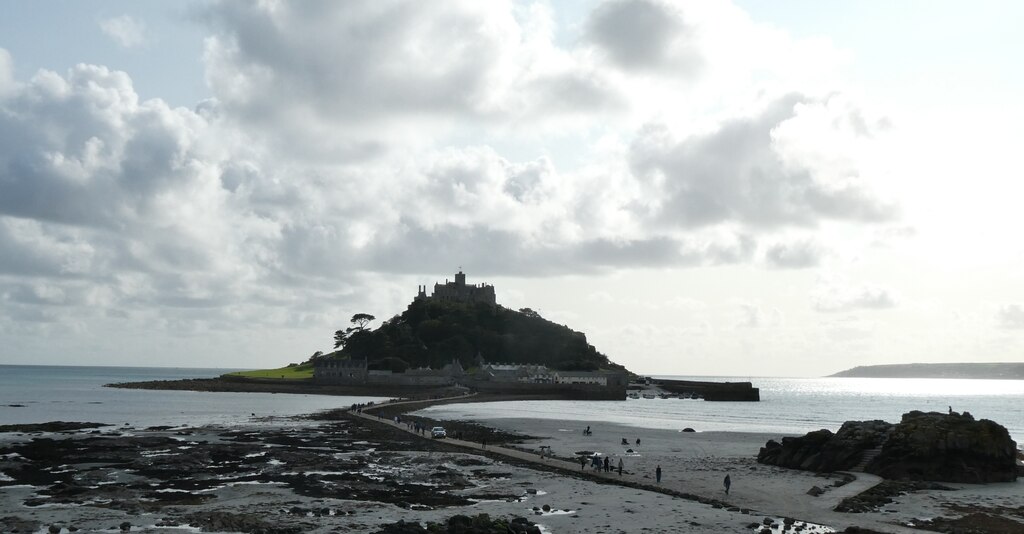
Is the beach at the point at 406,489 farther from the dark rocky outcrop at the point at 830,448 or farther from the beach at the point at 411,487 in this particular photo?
the dark rocky outcrop at the point at 830,448

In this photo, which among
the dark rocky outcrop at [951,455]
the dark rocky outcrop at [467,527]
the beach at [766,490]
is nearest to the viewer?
the dark rocky outcrop at [467,527]

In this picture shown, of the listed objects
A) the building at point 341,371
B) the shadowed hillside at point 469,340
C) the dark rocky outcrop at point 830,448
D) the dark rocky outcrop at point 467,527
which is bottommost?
the dark rocky outcrop at point 467,527

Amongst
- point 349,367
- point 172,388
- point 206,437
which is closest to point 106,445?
point 206,437

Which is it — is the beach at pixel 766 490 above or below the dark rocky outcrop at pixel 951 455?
below

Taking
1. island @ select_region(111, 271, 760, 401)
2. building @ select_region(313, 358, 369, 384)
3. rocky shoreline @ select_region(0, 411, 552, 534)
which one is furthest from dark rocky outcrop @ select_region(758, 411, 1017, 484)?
building @ select_region(313, 358, 369, 384)

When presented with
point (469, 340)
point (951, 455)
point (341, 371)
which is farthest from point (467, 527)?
point (469, 340)

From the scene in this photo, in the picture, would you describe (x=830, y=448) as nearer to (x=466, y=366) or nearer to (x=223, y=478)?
(x=223, y=478)

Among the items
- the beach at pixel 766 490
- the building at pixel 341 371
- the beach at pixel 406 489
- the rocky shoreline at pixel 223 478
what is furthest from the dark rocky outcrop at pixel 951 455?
the building at pixel 341 371

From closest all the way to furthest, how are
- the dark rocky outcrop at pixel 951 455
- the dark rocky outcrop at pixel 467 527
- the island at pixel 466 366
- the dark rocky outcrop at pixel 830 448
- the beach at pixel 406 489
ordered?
the dark rocky outcrop at pixel 467 527
the beach at pixel 406 489
the dark rocky outcrop at pixel 951 455
the dark rocky outcrop at pixel 830 448
the island at pixel 466 366

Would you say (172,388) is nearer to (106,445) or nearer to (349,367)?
(349,367)

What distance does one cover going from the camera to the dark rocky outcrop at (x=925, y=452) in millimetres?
39844

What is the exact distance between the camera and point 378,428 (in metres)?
67.3

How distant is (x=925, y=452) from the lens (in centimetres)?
4031

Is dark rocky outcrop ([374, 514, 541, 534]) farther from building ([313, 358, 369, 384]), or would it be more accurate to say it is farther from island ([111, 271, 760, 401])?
→ building ([313, 358, 369, 384])
